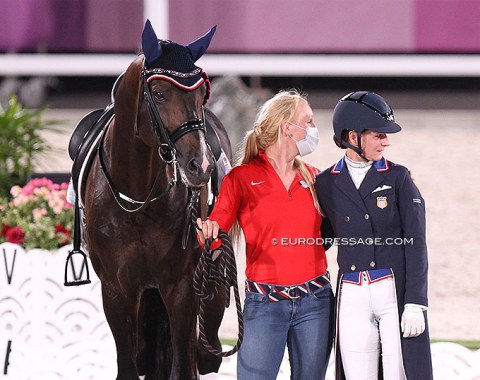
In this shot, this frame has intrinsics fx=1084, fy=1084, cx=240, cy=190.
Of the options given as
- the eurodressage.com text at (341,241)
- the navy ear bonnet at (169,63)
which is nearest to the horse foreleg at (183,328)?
the eurodressage.com text at (341,241)

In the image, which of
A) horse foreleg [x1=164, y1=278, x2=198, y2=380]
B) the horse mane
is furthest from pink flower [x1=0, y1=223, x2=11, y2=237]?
the horse mane

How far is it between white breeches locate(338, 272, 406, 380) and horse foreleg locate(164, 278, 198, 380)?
791 millimetres

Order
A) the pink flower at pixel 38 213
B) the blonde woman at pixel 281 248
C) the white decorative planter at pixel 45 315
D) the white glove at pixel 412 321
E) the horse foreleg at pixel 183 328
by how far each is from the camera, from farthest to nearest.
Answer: the pink flower at pixel 38 213 → the white decorative planter at pixel 45 315 → the horse foreleg at pixel 183 328 → the blonde woman at pixel 281 248 → the white glove at pixel 412 321

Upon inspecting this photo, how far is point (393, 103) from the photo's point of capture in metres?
14.9

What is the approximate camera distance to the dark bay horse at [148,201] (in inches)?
149

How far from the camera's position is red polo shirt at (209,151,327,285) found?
3779 millimetres

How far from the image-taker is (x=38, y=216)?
666cm

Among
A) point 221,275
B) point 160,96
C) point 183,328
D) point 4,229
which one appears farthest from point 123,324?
point 4,229

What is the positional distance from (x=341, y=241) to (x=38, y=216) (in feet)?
10.8

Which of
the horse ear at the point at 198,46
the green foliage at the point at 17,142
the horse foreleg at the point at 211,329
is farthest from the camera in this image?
the green foliage at the point at 17,142

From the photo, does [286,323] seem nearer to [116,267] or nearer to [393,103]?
[116,267]

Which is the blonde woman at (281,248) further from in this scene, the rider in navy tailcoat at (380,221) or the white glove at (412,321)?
the white glove at (412,321)

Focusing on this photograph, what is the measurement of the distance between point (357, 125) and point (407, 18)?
417 inches

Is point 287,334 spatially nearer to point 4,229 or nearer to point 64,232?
point 64,232
